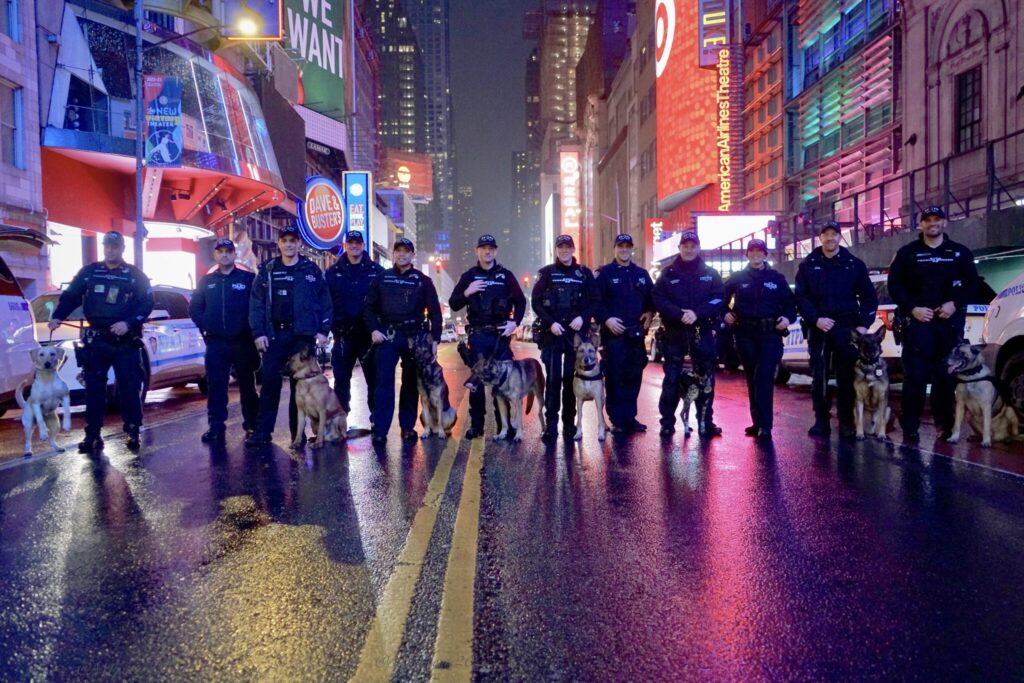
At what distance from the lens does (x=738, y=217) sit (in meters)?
40.2

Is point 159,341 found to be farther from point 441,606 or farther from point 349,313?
point 441,606

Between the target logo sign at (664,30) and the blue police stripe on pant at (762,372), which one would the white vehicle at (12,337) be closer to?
the blue police stripe on pant at (762,372)

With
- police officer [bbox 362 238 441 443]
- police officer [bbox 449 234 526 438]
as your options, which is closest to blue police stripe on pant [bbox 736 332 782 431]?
police officer [bbox 449 234 526 438]

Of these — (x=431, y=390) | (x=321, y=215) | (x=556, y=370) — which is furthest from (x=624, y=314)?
(x=321, y=215)

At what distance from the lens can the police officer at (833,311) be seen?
819 cm

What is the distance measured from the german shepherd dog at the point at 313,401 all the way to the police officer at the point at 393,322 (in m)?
0.44

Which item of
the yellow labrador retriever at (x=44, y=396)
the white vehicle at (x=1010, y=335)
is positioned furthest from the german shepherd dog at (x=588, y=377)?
the yellow labrador retriever at (x=44, y=396)

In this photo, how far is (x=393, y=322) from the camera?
8.27 metres

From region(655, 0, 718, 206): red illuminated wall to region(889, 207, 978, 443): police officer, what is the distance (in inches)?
1741

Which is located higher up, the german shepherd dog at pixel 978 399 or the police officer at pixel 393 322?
the police officer at pixel 393 322

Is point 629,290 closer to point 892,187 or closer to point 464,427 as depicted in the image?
point 464,427

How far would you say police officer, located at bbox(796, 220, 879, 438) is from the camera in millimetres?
8188

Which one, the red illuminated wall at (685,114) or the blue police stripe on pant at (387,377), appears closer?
the blue police stripe on pant at (387,377)

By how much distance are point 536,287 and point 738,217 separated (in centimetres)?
3389
